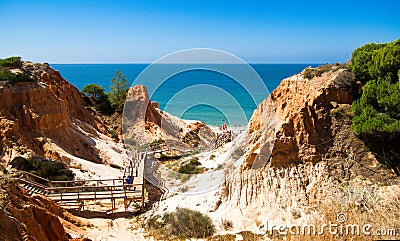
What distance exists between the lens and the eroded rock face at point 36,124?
19.7 metres

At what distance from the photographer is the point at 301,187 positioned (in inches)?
465

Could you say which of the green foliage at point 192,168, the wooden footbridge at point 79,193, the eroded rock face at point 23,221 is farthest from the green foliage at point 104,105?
the eroded rock face at point 23,221

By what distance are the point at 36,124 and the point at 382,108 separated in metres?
19.6

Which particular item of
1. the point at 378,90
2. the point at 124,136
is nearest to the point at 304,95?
the point at 378,90

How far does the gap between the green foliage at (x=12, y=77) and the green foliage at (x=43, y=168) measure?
Answer: 666 centimetres

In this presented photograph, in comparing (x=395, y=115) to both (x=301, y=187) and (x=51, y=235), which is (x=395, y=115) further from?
(x=51, y=235)

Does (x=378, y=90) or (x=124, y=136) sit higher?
(x=378, y=90)

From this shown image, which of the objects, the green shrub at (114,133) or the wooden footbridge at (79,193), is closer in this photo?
the wooden footbridge at (79,193)

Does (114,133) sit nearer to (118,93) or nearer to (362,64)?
(118,93)

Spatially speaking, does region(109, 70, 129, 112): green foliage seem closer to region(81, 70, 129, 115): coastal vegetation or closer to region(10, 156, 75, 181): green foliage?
region(81, 70, 129, 115): coastal vegetation

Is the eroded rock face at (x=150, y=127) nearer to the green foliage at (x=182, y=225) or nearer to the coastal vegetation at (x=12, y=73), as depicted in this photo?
the coastal vegetation at (x=12, y=73)

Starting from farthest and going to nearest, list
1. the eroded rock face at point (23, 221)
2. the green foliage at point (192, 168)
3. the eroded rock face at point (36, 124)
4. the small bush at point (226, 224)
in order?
the eroded rock face at point (36, 124) < the green foliage at point (192, 168) < the small bush at point (226, 224) < the eroded rock face at point (23, 221)

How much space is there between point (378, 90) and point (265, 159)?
4989mm

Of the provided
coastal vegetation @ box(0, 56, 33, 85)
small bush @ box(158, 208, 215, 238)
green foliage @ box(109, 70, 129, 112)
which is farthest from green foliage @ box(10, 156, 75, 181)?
green foliage @ box(109, 70, 129, 112)
